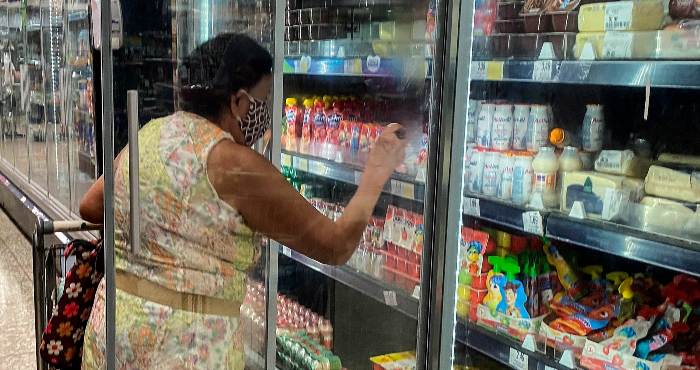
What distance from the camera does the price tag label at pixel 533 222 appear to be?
1.54m

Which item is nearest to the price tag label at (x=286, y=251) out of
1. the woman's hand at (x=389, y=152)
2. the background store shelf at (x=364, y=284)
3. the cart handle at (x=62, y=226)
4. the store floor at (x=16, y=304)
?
the background store shelf at (x=364, y=284)

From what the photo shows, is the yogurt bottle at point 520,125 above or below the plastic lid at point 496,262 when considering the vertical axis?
above

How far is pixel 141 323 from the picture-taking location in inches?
59.4

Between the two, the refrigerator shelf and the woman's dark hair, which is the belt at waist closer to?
the woman's dark hair

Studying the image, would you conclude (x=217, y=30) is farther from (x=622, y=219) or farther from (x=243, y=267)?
(x=622, y=219)

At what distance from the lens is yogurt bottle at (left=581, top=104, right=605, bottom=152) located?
1607mm

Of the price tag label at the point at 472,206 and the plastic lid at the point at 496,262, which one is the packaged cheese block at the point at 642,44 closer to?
the price tag label at the point at 472,206

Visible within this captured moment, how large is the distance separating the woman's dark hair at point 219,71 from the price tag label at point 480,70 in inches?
20.2

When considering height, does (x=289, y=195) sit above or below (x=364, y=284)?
above

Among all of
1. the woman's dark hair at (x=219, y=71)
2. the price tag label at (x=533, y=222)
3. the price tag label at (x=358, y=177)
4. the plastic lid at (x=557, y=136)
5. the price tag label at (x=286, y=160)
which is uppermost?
the woman's dark hair at (x=219, y=71)

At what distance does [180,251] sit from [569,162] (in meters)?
0.91

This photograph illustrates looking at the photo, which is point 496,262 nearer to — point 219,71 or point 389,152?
point 389,152

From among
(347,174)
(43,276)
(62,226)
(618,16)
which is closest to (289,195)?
(347,174)

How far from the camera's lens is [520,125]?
5.77 ft
